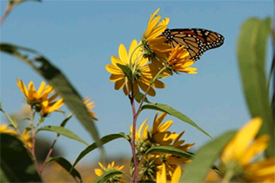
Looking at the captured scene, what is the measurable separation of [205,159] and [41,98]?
0.93m

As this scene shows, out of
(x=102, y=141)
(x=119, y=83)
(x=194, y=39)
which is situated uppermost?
(x=194, y=39)

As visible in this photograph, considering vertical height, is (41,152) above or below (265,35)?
above

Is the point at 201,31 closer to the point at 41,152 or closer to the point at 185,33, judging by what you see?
the point at 185,33

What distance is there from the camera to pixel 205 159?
0.40 meters

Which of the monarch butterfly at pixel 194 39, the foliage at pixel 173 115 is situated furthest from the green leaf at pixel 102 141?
the monarch butterfly at pixel 194 39

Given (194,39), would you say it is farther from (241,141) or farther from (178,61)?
(241,141)

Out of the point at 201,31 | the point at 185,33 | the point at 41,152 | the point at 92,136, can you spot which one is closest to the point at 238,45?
the point at 92,136

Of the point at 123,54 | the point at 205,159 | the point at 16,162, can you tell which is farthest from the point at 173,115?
the point at 205,159

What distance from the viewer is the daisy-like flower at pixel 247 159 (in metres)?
0.39

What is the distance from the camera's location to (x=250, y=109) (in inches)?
17.1

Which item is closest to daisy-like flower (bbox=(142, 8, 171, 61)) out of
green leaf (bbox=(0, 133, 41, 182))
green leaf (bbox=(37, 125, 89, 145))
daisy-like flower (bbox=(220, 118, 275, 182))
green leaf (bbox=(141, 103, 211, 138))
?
green leaf (bbox=(141, 103, 211, 138))

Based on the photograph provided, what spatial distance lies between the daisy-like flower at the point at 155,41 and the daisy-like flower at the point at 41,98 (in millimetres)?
300

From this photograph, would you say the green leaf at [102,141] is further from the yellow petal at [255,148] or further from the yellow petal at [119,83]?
the yellow petal at [255,148]

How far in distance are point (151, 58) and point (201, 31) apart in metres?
1.00
